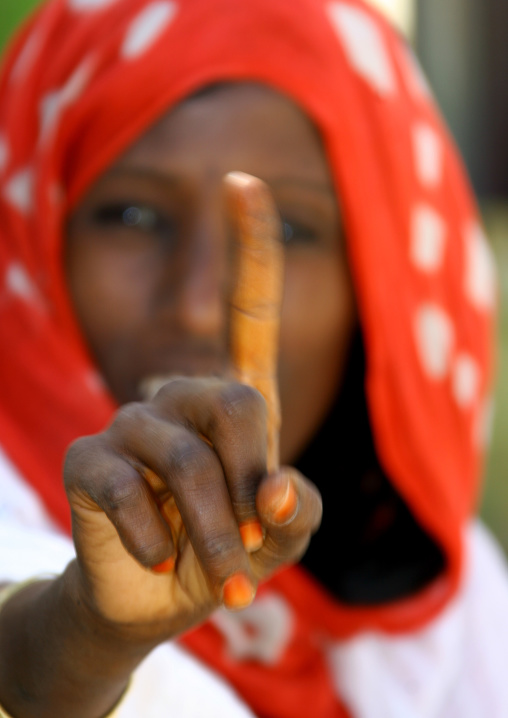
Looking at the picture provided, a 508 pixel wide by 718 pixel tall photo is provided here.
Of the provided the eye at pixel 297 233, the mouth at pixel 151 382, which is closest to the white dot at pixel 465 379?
the eye at pixel 297 233

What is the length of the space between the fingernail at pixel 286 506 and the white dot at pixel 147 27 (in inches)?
22.5

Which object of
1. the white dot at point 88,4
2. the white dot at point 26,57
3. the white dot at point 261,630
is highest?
the white dot at point 88,4

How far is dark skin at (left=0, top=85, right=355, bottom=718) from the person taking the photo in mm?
336

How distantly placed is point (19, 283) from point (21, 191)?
95 mm

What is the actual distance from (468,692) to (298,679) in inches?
8.1

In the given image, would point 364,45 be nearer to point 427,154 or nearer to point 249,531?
point 427,154

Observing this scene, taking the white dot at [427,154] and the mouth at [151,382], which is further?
the white dot at [427,154]

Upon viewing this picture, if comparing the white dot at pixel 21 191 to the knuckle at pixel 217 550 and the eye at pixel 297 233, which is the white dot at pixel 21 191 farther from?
the knuckle at pixel 217 550

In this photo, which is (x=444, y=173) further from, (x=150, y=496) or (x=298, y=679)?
(x=150, y=496)

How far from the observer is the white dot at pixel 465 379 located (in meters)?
0.93

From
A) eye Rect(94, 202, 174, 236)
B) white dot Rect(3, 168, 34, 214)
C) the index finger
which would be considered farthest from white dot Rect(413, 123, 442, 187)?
the index finger

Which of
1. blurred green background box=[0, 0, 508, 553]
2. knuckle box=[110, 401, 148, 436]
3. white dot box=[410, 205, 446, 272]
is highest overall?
knuckle box=[110, 401, 148, 436]

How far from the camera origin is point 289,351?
2.67 feet

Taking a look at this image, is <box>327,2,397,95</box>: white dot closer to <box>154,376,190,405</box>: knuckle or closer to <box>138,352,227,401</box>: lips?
<box>138,352,227,401</box>: lips
